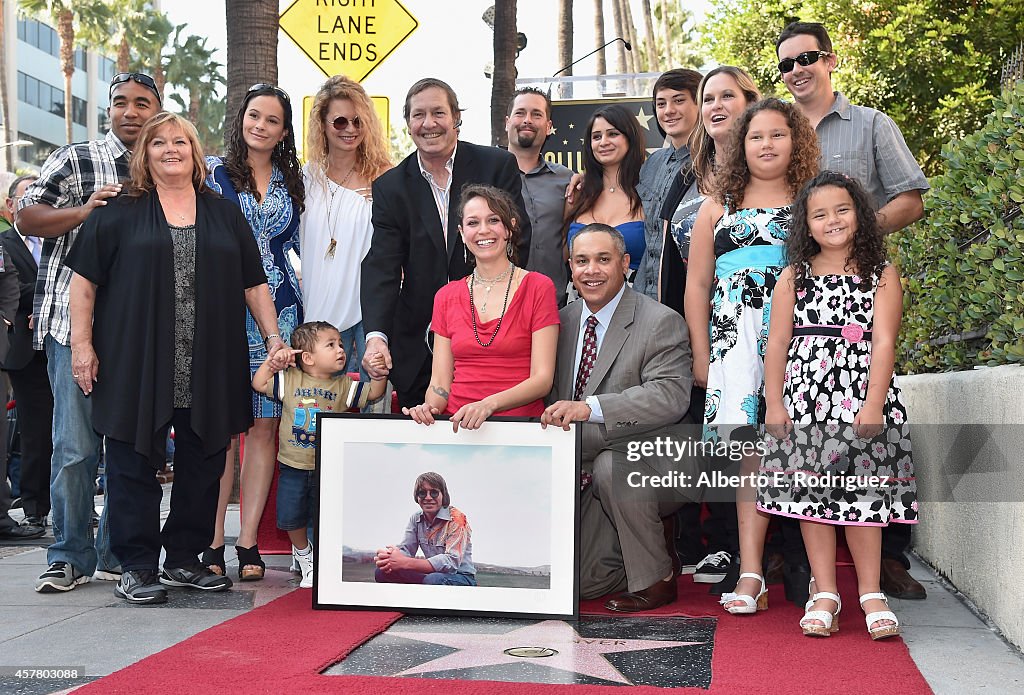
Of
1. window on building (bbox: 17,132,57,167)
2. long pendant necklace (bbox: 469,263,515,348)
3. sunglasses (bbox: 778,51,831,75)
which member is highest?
window on building (bbox: 17,132,57,167)

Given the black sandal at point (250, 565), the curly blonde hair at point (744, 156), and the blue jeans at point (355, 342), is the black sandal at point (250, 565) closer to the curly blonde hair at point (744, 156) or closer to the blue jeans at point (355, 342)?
the blue jeans at point (355, 342)

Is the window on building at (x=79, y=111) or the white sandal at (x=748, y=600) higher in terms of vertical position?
the window on building at (x=79, y=111)

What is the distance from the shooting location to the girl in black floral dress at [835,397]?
458 cm

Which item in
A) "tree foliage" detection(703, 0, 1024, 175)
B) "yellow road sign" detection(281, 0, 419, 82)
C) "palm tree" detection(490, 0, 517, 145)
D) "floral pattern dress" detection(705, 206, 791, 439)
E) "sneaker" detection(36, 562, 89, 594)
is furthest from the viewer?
"tree foliage" detection(703, 0, 1024, 175)

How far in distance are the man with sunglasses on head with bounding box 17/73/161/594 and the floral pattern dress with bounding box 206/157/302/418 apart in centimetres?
48

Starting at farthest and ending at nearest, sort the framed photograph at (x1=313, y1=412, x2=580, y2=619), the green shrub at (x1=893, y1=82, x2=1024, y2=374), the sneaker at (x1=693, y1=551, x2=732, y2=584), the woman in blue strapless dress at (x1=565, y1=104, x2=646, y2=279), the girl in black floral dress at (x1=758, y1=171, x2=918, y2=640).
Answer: the woman in blue strapless dress at (x1=565, y1=104, x2=646, y2=279) < the sneaker at (x1=693, y1=551, x2=732, y2=584) < the framed photograph at (x1=313, y1=412, x2=580, y2=619) < the green shrub at (x1=893, y1=82, x2=1024, y2=374) < the girl in black floral dress at (x1=758, y1=171, x2=918, y2=640)

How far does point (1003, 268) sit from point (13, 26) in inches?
2497

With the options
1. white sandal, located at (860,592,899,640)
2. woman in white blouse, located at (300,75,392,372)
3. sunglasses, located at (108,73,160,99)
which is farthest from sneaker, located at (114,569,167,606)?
white sandal, located at (860,592,899,640)

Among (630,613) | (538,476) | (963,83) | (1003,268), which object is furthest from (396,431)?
(963,83)

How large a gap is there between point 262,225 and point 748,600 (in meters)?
3.05

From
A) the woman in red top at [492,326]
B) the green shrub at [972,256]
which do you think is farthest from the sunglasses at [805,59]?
the woman in red top at [492,326]

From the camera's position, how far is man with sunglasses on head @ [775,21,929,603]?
5.42 meters

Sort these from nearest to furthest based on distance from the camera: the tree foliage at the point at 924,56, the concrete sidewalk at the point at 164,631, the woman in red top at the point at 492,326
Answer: the concrete sidewalk at the point at 164,631 → the woman in red top at the point at 492,326 → the tree foliage at the point at 924,56

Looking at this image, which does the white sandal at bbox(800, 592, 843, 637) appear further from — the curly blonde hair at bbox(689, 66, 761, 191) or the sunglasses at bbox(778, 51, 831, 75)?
the sunglasses at bbox(778, 51, 831, 75)
